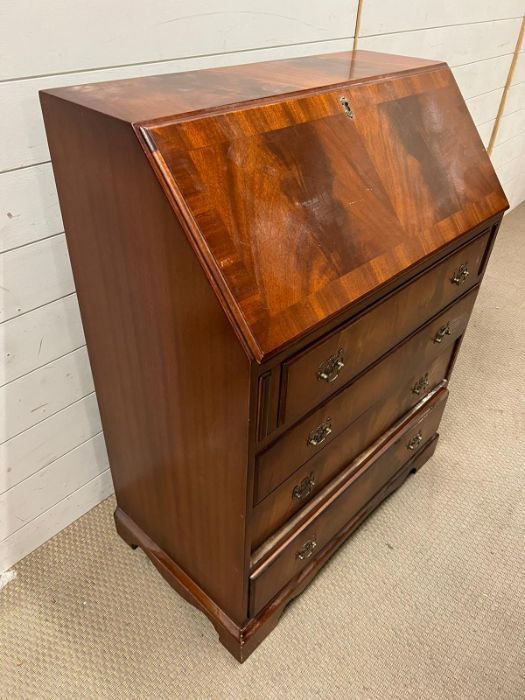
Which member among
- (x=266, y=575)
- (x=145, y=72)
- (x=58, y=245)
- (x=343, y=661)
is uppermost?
(x=145, y=72)

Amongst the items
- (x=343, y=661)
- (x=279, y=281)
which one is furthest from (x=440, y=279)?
(x=343, y=661)

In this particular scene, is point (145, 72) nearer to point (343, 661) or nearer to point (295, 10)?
point (295, 10)

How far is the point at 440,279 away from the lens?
111cm

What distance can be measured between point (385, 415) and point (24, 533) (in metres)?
0.94

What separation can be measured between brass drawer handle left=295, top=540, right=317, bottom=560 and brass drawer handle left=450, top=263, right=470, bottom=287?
0.65 meters

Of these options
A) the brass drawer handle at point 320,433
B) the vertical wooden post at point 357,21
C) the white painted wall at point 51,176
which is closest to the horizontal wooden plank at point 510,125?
the white painted wall at point 51,176

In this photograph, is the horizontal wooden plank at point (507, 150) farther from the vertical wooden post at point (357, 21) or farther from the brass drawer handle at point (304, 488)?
the brass drawer handle at point (304, 488)

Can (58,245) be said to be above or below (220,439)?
above

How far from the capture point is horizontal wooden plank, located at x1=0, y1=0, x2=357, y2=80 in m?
0.86

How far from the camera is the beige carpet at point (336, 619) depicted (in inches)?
46.1

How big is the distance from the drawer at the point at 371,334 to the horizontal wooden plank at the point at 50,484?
745 mm

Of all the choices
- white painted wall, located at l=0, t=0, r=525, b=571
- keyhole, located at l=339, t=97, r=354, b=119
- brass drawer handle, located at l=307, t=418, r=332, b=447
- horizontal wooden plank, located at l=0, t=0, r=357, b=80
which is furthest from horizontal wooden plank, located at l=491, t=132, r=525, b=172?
brass drawer handle, located at l=307, t=418, r=332, b=447

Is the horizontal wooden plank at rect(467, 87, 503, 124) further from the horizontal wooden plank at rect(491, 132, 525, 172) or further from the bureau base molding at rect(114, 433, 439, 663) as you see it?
the bureau base molding at rect(114, 433, 439, 663)

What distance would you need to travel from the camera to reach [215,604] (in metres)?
1.17
